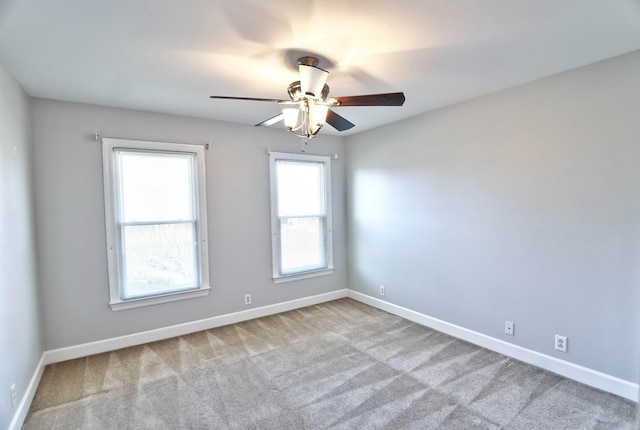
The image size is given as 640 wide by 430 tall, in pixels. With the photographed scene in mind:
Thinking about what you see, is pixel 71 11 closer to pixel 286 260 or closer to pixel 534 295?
pixel 286 260

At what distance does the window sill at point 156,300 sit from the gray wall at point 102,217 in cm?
6

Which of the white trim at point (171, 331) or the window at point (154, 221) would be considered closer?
the white trim at point (171, 331)

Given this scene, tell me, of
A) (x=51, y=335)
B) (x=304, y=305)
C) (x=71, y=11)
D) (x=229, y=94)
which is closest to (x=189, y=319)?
(x=51, y=335)

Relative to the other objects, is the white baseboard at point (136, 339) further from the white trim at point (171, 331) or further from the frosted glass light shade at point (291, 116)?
the frosted glass light shade at point (291, 116)

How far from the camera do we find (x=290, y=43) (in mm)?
2055

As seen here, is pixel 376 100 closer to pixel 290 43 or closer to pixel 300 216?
pixel 290 43

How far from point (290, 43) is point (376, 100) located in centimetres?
67

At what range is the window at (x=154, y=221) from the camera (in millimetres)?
3236

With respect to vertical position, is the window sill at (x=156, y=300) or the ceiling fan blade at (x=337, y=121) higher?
the ceiling fan blade at (x=337, y=121)

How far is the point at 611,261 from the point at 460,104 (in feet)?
6.24

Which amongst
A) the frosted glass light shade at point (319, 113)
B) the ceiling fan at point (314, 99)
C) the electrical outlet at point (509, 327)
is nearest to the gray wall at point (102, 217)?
the ceiling fan at point (314, 99)

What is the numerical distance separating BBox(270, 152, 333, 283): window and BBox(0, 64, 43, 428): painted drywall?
7.87ft

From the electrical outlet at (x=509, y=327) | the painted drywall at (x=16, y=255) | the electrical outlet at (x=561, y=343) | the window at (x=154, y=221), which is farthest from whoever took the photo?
the window at (x=154, y=221)

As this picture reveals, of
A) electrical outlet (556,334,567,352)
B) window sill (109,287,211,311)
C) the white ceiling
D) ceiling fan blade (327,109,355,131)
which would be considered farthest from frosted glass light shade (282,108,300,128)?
electrical outlet (556,334,567,352)
